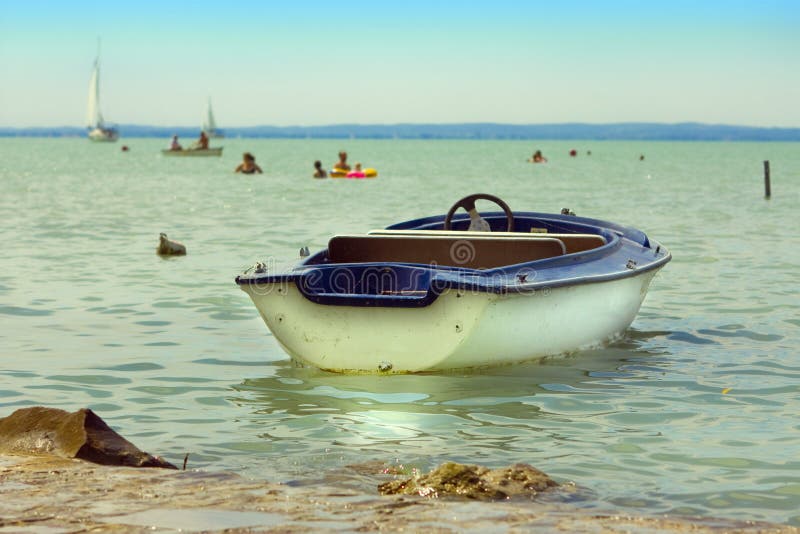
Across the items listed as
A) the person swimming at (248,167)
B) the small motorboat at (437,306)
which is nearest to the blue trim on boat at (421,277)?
the small motorboat at (437,306)

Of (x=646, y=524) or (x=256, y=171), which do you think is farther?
(x=256, y=171)

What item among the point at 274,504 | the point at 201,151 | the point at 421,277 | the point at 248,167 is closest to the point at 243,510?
the point at 274,504

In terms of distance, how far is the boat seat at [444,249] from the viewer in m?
11.4

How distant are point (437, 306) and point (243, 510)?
12.9 ft

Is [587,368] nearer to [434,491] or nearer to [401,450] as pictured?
[401,450]

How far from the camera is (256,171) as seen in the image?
68.8 metres

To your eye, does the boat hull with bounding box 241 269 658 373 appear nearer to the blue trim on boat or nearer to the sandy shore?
the blue trim on boat

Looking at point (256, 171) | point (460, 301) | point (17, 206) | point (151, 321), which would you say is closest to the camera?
point (460, 301)

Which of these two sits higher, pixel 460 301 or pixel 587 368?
pixel 460 301

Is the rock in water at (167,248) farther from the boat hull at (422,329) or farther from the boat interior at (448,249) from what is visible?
the boat hull at (422,329)

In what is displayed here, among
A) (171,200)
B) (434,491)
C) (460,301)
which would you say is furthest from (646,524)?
(171,200)

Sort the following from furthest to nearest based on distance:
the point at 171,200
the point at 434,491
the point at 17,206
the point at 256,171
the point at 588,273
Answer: the point at 256,171 < the point at 171,200 < the point at 17,206 < the point at 588,273 < the point at 434,491

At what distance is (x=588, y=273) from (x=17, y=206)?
2970 centimetres

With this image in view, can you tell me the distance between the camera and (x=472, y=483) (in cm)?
629
